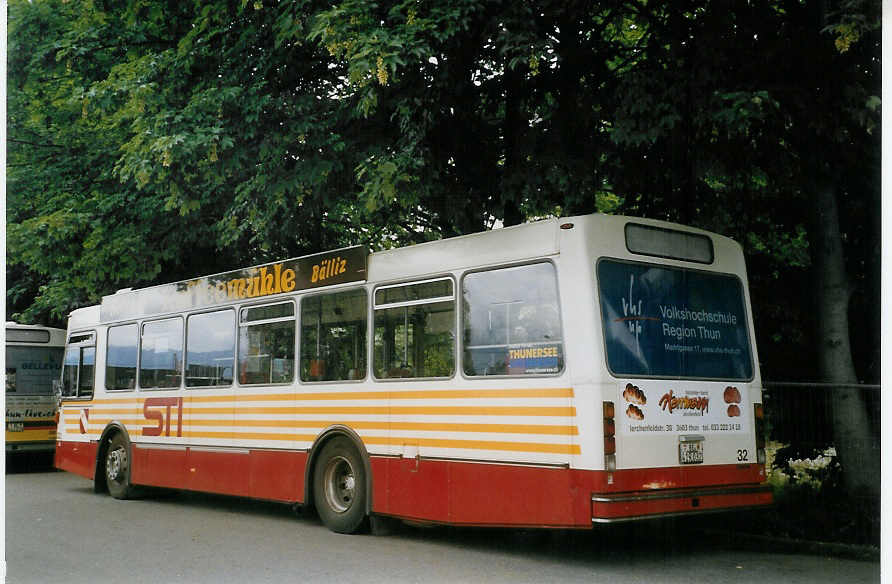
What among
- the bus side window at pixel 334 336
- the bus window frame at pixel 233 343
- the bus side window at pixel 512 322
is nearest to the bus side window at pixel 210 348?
the bus window frame at pixel 233 343

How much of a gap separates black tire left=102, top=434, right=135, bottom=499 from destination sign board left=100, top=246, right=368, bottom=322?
1915 millimetres

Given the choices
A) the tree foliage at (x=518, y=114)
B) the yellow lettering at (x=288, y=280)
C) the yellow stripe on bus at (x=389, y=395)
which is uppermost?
the tree foliage at (x=518, y=114)

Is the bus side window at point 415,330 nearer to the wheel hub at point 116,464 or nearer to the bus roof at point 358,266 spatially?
the bus roof at point 358,266

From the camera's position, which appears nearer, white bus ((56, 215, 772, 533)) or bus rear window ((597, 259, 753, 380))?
white bus ((56, 215, 772, 533))

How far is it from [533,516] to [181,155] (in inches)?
232

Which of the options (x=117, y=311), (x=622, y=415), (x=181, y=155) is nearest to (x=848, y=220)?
(x=622, y=415)

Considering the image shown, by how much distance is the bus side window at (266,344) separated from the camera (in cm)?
1193

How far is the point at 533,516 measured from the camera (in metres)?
8.55

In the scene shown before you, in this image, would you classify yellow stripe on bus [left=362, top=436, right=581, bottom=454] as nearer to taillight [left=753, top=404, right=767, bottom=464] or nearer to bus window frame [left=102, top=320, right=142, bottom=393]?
taillight [left=753, top=404, right=767, bottom=464]

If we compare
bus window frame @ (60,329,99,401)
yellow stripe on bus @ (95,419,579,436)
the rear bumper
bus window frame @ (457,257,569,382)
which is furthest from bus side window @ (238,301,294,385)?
the rear bumper

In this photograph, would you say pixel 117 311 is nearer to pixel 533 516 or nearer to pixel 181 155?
pixel 181 155

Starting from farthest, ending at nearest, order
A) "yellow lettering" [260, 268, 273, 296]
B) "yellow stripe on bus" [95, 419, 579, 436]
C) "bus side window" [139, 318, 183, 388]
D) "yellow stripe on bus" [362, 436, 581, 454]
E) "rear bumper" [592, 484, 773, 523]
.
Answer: "bus side window" [139, 318, 183, 388] < "yellow lettering" [260, 268, 273, 296] < "yellow stripe on bus" [95, 419, 579, 436] < "yellow stripe on bus" [362, 436, 581, 454] < "rear bumper" [592, 484, 773, 523]

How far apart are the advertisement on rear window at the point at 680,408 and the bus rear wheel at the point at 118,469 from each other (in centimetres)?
901

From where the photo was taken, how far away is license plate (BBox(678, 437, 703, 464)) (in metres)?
8.71
